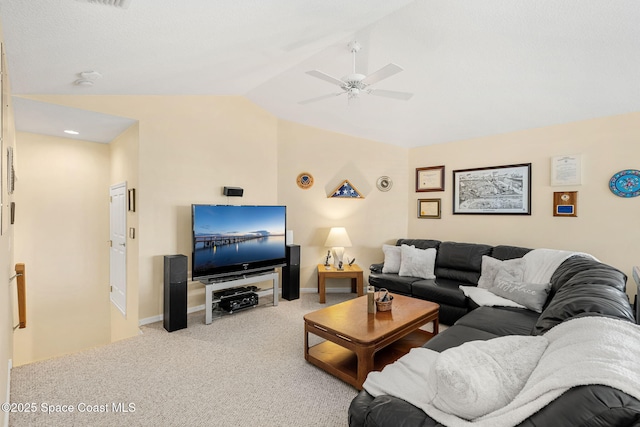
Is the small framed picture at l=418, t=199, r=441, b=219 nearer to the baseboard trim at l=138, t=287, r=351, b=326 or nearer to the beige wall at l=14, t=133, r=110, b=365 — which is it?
the baseboard trim at l=138, t=287, r=351, b=326

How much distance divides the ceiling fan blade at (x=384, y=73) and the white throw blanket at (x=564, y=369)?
1.92 metres

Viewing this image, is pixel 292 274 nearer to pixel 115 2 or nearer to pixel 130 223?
pixel 130 223

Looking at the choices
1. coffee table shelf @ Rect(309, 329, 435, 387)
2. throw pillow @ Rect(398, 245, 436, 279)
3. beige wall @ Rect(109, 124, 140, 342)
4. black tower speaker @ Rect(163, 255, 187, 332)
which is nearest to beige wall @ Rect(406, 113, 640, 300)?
throw pillow @ Rect(398, 245, 436, 279)

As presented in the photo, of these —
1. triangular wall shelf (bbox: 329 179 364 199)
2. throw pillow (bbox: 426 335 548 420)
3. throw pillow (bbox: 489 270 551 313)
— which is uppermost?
triangular wall shelf (bbox: 329 179 364 199)

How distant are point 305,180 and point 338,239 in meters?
1.08

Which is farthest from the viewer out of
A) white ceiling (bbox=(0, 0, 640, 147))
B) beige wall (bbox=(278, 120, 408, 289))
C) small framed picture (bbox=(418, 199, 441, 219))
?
small framed picture (bbox=(418, 199, 441, 219))

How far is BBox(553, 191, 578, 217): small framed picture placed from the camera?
3.67m

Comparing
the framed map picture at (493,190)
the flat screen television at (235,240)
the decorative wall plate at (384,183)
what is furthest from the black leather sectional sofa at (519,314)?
the flat screen television at (235,240)

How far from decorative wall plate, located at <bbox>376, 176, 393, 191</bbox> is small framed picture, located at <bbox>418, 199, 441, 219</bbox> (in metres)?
0.59

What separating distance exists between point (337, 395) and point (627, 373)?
1.80 metres

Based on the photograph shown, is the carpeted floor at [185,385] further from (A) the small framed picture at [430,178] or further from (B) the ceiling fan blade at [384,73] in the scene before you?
(A) the small framed picture at [430,178]

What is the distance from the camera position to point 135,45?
2123mm

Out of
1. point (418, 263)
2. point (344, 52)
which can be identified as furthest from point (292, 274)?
point (344, 52)

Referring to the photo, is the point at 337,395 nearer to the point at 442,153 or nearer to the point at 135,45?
the point at 135,45
